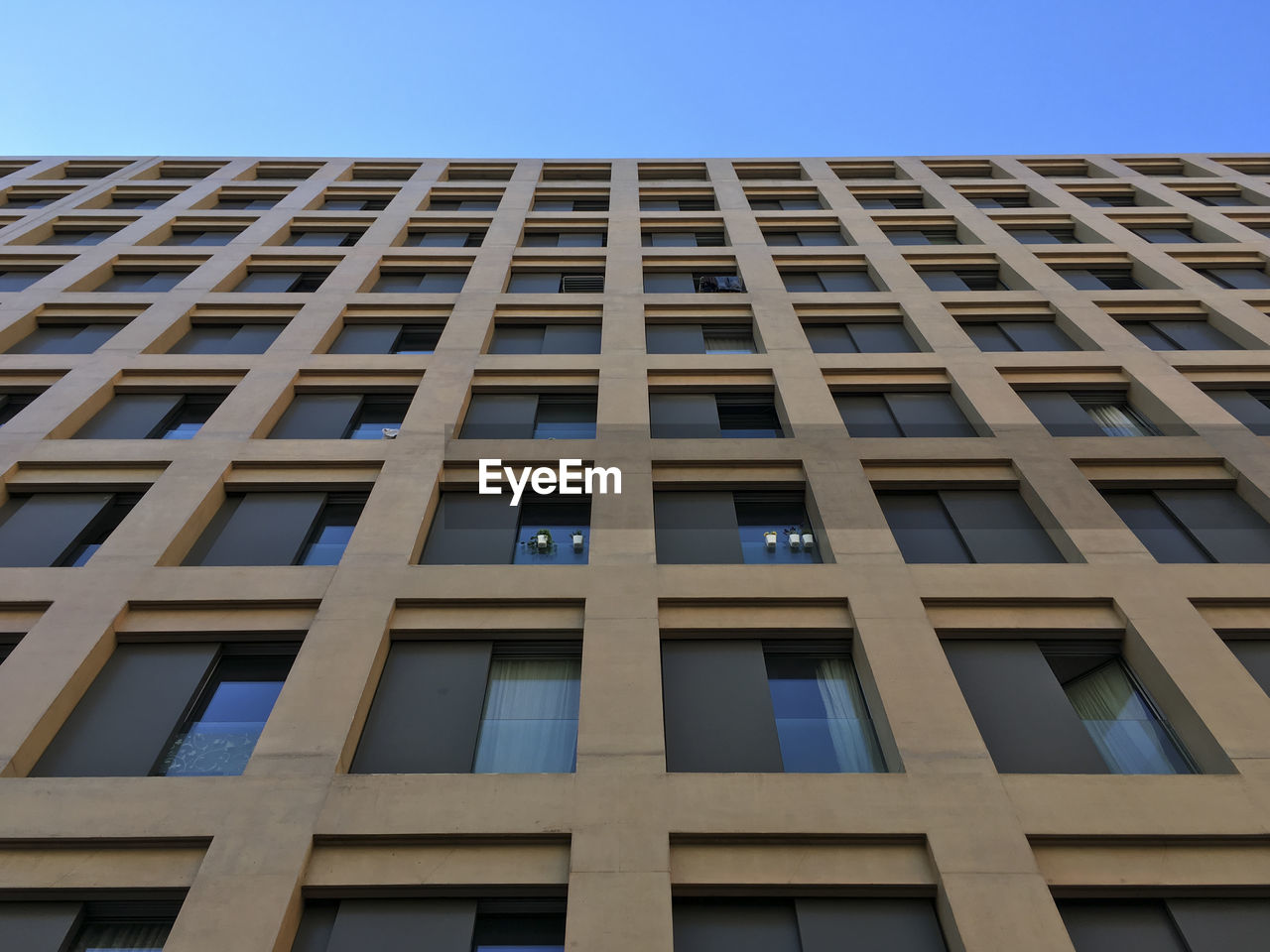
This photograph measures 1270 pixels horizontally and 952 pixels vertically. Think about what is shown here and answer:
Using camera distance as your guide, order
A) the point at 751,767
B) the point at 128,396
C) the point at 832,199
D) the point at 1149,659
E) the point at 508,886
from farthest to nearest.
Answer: the point at 832,199 < the point at 128,396 < the point at 1149,659 < the point at 751,767 < the point at 508,886

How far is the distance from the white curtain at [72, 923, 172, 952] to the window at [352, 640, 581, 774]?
9.14ft

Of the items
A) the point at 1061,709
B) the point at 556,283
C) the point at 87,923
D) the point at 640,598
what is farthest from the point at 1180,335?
the point at 87,923

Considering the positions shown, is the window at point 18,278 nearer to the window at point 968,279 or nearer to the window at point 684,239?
the window at point 684,239

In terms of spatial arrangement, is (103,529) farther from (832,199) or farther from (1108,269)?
(1108,269)

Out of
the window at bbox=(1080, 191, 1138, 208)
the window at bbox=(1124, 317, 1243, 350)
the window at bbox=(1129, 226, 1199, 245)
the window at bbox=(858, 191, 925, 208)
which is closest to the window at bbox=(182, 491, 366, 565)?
the window at bbox=(1124, 317, 1243, 350)

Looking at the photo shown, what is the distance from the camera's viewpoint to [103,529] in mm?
14836

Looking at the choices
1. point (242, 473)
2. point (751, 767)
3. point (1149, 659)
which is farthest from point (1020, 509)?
point (242, 473)

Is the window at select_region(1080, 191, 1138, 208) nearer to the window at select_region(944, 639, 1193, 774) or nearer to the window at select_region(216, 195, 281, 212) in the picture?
the window at select_region(944, 639, 1193, 774)

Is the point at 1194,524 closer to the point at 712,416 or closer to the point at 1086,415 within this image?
the point at 1086,415

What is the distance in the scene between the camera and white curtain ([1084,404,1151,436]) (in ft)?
56.4

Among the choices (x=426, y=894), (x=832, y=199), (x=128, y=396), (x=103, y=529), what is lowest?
(x=426, y=894)

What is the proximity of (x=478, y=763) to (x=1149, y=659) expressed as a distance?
10.4 meters

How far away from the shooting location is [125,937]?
29.4 ft

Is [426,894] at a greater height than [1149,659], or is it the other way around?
[1149,659]
